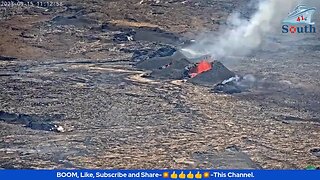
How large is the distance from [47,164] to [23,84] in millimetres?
8678

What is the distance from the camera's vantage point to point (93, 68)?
70.3 feet

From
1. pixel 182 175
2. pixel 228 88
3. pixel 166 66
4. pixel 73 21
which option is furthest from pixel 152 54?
pixel 182 175

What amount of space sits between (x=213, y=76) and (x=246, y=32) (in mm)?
11463

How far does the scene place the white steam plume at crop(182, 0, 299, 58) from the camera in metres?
26.1

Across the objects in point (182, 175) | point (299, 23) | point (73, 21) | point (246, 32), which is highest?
point (73, 21)

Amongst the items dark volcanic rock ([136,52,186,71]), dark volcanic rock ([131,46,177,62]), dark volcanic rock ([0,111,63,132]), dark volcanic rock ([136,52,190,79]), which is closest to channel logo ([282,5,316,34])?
dark volcanic rock ([131,46,177,62])

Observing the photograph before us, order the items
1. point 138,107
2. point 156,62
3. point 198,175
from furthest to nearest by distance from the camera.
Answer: point 156,62 < point 138,107 < point 198,175

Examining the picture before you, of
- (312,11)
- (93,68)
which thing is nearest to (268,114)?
(93,68)

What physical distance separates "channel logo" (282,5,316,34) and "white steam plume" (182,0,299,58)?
0.37m

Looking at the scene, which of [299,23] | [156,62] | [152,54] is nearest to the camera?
[156,62]

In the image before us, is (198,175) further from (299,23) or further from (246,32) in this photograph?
(299,23)

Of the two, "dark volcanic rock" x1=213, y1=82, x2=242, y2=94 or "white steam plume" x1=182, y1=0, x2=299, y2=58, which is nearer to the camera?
"dark volcanic rock" x1=213, y1=82, x2=242, y2=94

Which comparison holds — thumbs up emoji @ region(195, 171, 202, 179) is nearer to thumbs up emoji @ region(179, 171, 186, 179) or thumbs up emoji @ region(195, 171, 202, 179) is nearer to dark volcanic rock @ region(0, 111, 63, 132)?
thumbs up emoji @ region(179, 171, 186, 179)

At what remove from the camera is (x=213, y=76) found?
739 inches
